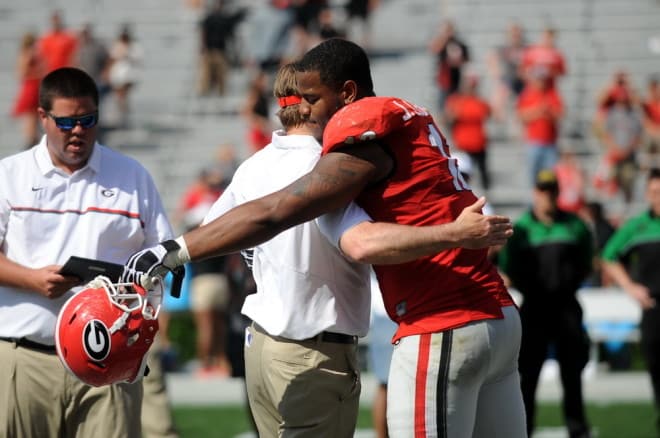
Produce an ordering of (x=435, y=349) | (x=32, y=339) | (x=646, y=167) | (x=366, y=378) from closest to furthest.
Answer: (x=435, y=349) < (x=32, y=339) < (x=366, y=378) < (x=646, y=167)

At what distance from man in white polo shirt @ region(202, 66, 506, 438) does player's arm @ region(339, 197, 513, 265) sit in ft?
1.36

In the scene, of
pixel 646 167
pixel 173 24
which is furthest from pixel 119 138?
pixel 646 167

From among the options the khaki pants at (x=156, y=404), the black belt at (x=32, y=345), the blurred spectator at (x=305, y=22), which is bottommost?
the khaki pants at (x=156, y=404)

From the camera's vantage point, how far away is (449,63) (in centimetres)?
1712

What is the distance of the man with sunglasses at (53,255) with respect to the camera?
16.5ft

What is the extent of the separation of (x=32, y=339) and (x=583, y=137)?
46.7 ft

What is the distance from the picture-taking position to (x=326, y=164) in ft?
13.3

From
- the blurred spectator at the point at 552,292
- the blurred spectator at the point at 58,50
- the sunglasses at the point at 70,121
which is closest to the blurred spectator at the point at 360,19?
the blurred spectator at the point at 58,50

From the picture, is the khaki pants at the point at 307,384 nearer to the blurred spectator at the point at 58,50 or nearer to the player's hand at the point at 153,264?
the player's hand at the point at 153,264

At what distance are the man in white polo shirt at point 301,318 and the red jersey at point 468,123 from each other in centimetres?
1127

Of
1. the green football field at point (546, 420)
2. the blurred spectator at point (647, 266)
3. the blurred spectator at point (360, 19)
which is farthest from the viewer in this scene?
the blurred spectator at point (360, 19)

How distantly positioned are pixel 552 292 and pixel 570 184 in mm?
7225

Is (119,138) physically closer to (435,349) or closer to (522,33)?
(522,33)

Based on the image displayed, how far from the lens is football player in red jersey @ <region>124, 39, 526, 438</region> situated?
13.2ft
